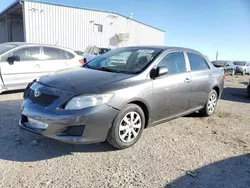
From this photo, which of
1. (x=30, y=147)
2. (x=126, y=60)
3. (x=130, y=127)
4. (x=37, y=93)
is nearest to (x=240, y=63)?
(x=126, y=60)

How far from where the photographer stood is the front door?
4047 mm

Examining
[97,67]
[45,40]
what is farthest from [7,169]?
[45,40]

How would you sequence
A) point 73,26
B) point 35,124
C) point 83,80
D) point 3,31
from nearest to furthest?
point 35,124
point 83,80
point 73,26
point 3,31

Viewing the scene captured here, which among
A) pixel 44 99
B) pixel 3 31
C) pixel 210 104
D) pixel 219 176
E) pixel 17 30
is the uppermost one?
pixel 17 30

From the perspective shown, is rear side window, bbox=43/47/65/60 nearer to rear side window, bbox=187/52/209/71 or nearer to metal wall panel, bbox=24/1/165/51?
rear side window, bbox=187/52/209/71

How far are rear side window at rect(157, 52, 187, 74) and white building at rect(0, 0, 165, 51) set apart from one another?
52.8ft

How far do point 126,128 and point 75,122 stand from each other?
86cm

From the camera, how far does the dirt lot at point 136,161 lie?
2.81m

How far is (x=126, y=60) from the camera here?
14.7 ft

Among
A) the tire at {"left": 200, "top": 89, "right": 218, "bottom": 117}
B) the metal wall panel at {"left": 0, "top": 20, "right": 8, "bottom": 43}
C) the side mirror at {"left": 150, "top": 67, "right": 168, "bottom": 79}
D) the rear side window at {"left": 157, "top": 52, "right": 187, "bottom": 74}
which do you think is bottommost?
the tire at {"left": 200, "top": 89, "right": 218, "bottom": 117}

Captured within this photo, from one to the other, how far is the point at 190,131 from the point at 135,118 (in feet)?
4.96

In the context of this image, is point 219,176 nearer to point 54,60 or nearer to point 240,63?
point 54,60

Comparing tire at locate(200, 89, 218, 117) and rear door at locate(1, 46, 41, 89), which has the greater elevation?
rear door at locate(1, 46, 41, 89)

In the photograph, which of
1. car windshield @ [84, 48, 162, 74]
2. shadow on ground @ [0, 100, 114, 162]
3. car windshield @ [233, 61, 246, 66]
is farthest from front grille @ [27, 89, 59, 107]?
car windshield @ [233, 61, 246, 66]
